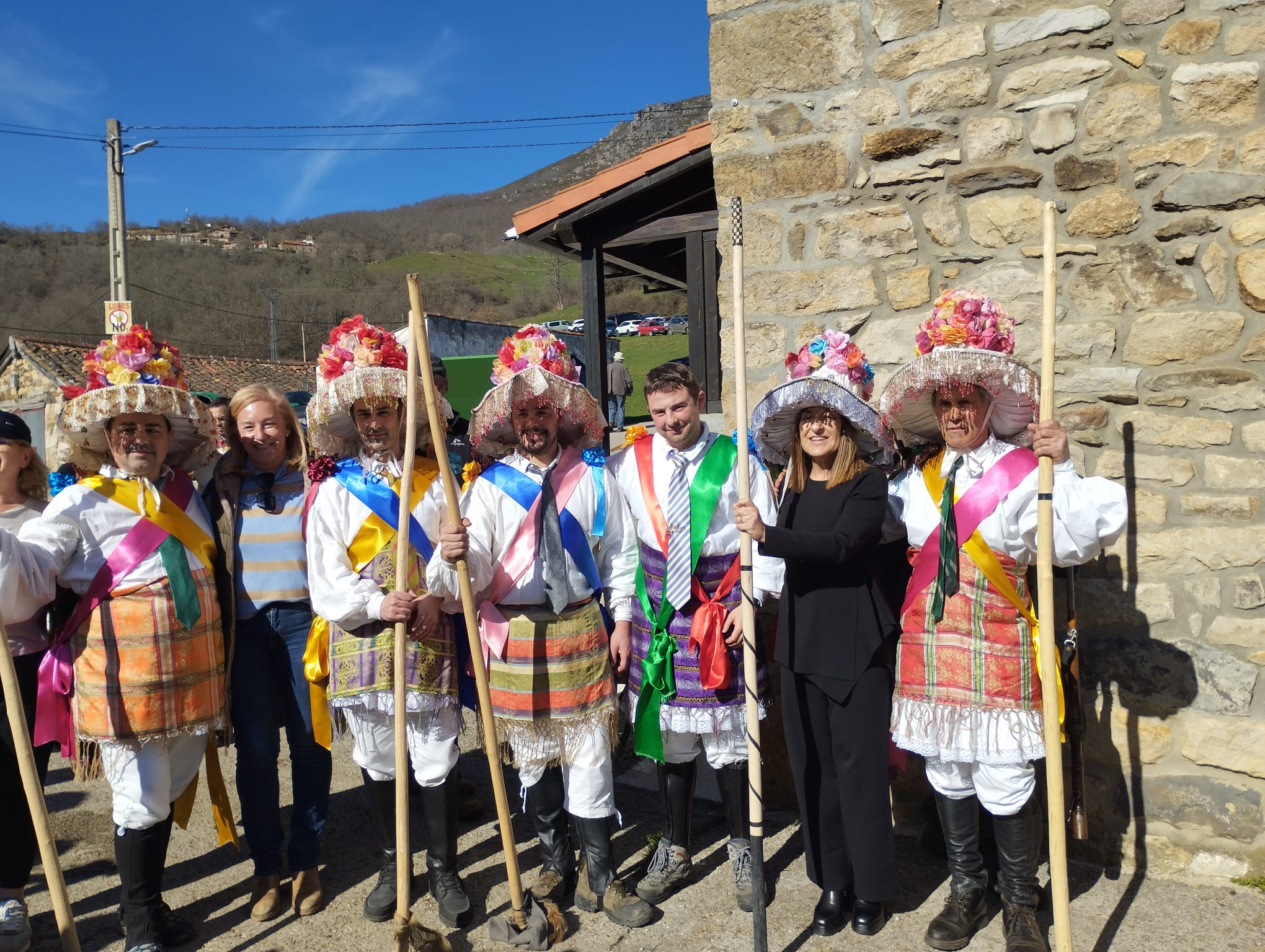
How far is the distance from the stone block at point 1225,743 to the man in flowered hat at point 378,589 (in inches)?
101

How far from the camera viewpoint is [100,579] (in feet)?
9.75

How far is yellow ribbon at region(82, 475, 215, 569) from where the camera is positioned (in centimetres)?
301

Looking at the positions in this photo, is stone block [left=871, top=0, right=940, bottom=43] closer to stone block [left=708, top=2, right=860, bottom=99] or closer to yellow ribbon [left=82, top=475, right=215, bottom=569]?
stone block [left=708, top=2, right=860, bottom=99]

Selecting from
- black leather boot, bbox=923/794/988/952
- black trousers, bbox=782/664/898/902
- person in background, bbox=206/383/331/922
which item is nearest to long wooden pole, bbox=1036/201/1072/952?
black leather boot, bbox=923/794/988/952

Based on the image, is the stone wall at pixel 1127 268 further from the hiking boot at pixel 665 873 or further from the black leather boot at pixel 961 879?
the hiking boot at pixel 665 873

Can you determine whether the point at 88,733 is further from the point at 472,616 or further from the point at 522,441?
the point at 522,441

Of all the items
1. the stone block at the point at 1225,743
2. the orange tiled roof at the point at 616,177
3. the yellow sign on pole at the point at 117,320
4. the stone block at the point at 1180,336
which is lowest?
the stone block at the point at 1225,743

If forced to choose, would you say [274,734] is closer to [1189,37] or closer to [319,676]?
[319,676]

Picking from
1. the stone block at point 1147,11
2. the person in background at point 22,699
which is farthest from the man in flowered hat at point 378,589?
the stone block at point 1147,11

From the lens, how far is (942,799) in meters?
2.98

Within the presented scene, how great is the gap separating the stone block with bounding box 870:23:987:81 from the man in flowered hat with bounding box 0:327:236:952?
2865 mm

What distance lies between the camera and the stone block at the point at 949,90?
349 cm

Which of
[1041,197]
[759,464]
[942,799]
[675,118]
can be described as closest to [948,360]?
[759,464]

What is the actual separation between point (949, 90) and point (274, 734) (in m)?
3.44
